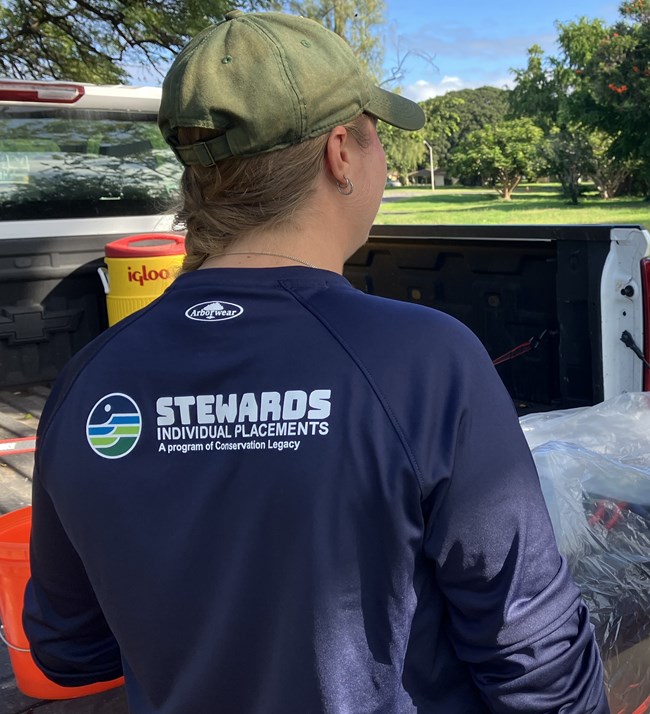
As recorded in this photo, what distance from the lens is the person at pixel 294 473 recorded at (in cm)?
95

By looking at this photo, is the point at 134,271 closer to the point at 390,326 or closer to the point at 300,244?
the point at 300,244

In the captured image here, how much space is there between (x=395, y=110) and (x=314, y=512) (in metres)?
0.70

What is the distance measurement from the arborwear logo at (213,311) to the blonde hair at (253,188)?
0.12 meters

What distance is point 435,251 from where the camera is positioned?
137 inches

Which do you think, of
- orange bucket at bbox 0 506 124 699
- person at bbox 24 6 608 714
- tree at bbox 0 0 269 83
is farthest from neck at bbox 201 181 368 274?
tree at bbox 0 0 269 83

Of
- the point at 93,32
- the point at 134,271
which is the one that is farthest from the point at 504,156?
Result: the point at 134,271

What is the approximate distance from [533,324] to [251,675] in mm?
2388

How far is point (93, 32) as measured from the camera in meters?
12.2

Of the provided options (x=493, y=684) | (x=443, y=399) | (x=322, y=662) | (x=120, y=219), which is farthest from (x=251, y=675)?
(x=120, y=219)

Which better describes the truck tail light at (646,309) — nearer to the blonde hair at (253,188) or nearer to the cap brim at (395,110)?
the cap brim at (395,110)

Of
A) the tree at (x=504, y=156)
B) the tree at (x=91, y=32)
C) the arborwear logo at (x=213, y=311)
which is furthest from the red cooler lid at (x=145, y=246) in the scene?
the tree at (x=504, y=156)

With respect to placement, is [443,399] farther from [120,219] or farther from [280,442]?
[120,219]

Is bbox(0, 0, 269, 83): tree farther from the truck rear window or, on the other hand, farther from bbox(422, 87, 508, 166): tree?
bbox(422, 87, 508, 166): tree

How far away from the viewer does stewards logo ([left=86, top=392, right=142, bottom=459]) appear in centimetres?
102
